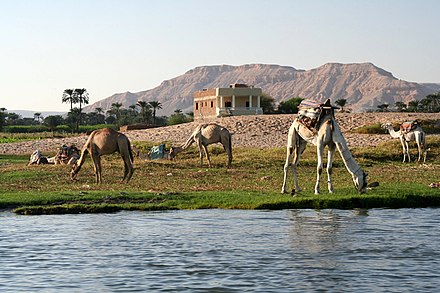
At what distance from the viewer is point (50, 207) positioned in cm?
1958

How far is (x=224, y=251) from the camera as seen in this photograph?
14336 mm

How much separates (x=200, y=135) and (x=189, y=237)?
1844 cm

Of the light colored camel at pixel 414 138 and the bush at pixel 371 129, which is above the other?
the bush at pixel 371 129

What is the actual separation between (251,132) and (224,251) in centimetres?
3448

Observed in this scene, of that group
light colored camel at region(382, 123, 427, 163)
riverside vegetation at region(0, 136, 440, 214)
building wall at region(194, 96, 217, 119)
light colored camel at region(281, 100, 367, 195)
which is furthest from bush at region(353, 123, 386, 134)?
building wall at region(194, 96, 217, 119)

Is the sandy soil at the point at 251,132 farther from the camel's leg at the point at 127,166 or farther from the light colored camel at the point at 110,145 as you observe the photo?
the camel's leg at the point at 127,166

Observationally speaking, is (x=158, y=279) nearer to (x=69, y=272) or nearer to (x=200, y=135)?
(x=69, y=272)

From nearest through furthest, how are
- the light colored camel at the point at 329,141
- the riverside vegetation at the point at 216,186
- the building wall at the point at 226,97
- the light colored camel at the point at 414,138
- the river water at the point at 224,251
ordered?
the river water at the point at 224,251, the riverside vegetation at the point at 216,186, the light colored camel at the point at 329,141, the light colored camel at the point at 414,138, the building wall at the point at 226,97

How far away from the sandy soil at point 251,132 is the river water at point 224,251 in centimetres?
2494

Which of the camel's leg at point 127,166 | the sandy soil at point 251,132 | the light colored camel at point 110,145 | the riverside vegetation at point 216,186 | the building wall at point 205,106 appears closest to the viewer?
the riverside vegetation at point 216,186

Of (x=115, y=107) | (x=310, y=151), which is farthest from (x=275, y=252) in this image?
(x=115, y=107)

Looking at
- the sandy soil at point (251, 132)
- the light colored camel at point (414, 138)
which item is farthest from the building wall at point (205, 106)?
the light colored camel at point (414, 138)

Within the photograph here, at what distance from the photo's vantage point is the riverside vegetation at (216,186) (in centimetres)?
2005

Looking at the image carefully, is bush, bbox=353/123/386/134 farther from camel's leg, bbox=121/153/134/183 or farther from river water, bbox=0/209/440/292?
river water, bbox=0/209/440/292
